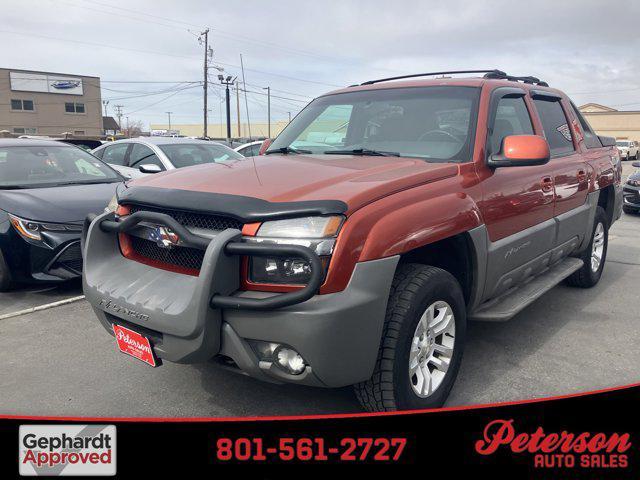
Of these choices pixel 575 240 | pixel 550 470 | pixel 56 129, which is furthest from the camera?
pixel 56 129

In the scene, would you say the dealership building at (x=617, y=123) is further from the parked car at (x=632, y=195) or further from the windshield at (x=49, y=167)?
the windshield at (x=49, y=167)

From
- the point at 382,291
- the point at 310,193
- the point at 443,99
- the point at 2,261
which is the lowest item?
the point at 2,261

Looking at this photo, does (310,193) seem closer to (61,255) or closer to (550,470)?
(550,470)

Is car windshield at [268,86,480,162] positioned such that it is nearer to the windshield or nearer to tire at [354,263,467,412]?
tire at [354,263,467,412]

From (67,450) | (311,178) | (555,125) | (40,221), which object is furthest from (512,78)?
(40,221)

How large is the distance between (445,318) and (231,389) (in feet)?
4.42

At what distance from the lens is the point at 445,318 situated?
2.88 meters

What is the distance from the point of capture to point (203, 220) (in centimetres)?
255

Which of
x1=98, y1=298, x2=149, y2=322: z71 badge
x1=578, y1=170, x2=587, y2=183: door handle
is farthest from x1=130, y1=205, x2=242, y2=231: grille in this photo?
x1=578, y1=170, x2=587, y2=183: door handle

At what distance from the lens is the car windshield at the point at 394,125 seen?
3332 millimetres

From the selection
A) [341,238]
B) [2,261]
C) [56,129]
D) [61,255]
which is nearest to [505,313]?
[341,238]

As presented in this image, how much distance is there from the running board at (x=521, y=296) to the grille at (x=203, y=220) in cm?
166

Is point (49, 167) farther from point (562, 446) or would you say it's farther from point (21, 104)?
point (21, 104)

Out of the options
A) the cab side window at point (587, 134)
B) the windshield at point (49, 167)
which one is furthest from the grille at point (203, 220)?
the cab side window at point (587, 134)
